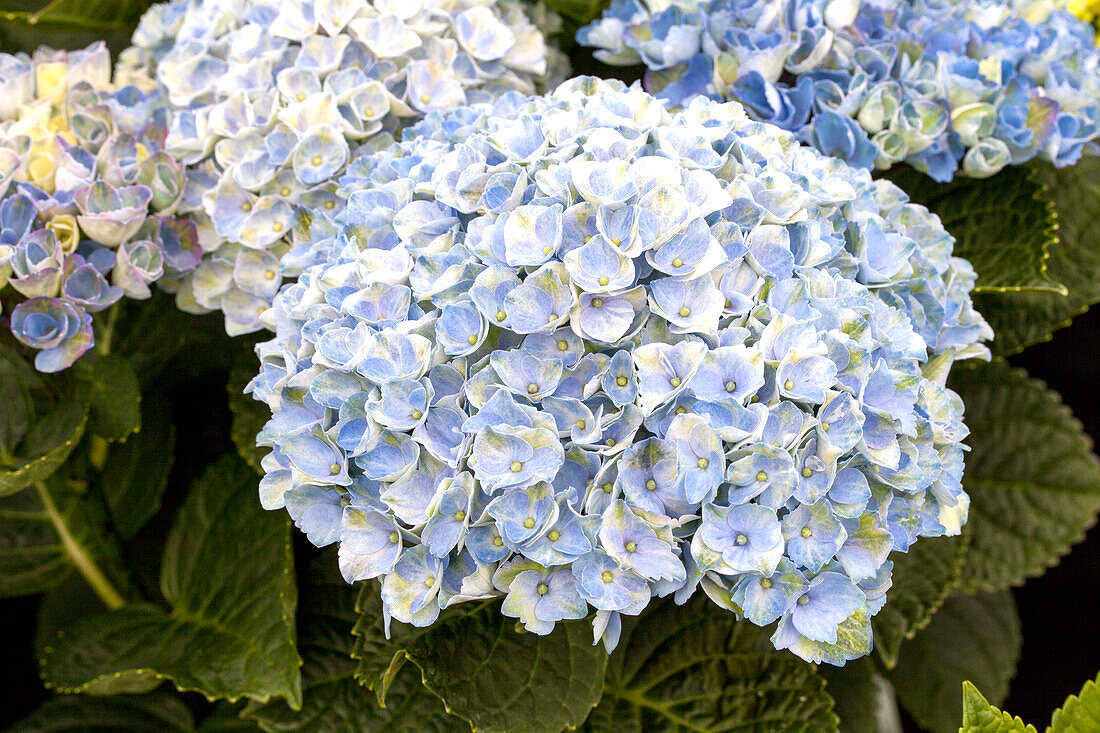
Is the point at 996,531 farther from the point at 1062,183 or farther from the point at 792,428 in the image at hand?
the point at 792,428

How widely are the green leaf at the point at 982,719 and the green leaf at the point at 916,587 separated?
34cm

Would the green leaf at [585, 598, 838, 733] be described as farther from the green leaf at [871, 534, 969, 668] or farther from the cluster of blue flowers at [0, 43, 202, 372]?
the cluster of blue flowers at [0, 43, 202, 372]

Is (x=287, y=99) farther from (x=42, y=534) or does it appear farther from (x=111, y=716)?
(x=111, y=716)

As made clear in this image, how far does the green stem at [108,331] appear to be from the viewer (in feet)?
2.80

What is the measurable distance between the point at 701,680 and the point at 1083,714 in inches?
13.1

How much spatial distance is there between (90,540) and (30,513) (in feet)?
0.20

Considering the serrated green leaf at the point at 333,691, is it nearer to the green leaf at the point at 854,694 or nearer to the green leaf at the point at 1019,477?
the green leaf at the point at 854,694

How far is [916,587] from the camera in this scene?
852mm

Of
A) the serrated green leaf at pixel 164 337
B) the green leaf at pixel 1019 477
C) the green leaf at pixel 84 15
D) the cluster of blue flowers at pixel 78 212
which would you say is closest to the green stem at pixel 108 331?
the serrated green leaf at pixel 164 337

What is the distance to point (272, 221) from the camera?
27.5 inches

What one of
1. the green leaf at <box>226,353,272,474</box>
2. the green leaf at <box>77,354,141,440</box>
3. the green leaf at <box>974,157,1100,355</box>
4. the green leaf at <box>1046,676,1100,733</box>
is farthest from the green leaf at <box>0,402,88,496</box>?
the green leaf at <box>974,157,1100,355</box>

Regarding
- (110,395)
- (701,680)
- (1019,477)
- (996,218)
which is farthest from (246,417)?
(1019,477)

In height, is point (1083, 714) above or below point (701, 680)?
above

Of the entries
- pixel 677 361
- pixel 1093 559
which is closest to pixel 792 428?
pixel 677 361
